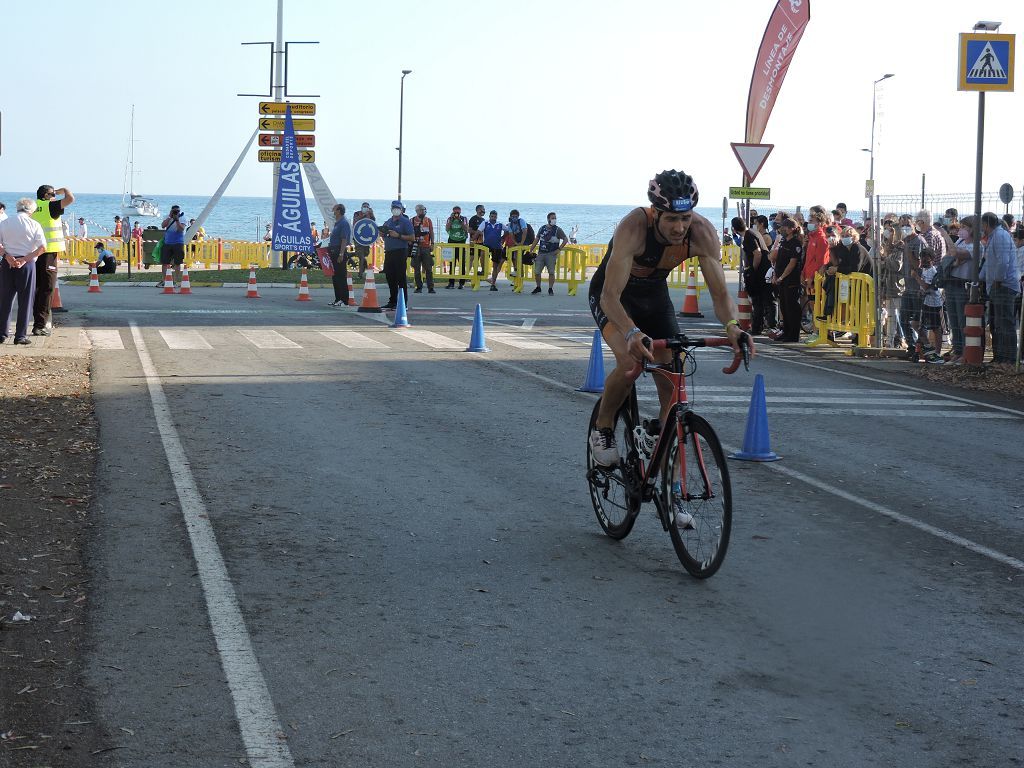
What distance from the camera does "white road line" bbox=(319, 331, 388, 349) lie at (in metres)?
18.9

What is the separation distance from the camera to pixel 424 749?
4605mm

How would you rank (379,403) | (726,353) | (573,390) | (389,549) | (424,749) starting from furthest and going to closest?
1. (726,353)
2. (573,390)
3. (379,403)
4. (389,549)
5. (424,749)

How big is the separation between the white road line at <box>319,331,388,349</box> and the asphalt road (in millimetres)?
5936

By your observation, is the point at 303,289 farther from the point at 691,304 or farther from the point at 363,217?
the point at 691,304

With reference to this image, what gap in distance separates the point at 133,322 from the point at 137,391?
884cm

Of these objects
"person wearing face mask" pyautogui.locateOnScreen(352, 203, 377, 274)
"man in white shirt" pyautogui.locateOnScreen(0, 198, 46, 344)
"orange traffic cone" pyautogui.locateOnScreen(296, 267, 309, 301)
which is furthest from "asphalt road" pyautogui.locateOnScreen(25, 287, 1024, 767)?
"person wearing face mask" pyautogui.locateOnScreen(352, 203, 377, 274)

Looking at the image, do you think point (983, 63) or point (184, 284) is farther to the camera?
point (184, 284)

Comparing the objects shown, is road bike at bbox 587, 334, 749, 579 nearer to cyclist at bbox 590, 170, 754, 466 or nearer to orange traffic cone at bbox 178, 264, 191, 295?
cyclist at bbox 590, 170, 754, 466

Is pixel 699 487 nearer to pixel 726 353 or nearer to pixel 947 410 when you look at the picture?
pixel 947 410

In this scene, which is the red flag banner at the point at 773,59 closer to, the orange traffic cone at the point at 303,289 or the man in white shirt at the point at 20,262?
the orange traffic cone at the point at 303,289

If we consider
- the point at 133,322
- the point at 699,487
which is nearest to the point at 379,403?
the point at 699,487

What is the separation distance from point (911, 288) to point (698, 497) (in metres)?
13.1

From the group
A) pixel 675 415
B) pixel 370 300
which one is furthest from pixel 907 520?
pixel 370 300

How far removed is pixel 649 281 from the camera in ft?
24.2
